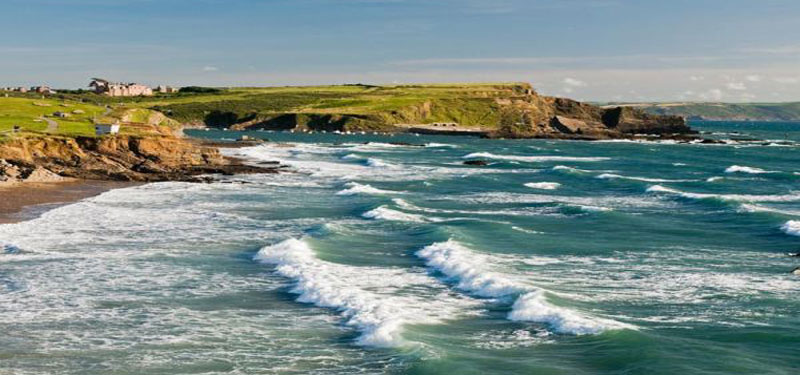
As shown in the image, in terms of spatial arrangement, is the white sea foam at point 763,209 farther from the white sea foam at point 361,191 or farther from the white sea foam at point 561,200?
the white sea foam at point 361,191

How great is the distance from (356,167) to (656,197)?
3346 centimetres

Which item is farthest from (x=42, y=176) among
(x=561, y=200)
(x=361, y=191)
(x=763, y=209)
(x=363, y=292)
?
(x=763, y=209)

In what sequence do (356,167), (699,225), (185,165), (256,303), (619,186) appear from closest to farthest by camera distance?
1. (256,303)
2. (699,225)
3. (619,186)
4. (185,165)
5. (356,167)

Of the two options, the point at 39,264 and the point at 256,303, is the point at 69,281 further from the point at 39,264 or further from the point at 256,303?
the point at 256,303

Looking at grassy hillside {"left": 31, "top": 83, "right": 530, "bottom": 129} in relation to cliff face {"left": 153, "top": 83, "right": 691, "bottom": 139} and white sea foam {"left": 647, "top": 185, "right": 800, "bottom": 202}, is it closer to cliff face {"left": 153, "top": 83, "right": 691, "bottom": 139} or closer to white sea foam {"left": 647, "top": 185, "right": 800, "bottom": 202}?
cliff face {"left": 153, "top": 83, "right": 691, "bottom": 139}

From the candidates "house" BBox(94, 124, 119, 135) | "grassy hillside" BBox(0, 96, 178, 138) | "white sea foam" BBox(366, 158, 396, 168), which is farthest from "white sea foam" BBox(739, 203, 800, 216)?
"grassy hillside" BBox(0, 96, 178, 138)

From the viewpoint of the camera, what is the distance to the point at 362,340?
868 inches

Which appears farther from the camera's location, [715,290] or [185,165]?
[185,165]

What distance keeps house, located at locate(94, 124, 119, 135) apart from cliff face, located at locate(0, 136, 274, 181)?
1.79 m

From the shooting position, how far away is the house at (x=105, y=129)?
70.1m

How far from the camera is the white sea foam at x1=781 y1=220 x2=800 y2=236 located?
4044 cm

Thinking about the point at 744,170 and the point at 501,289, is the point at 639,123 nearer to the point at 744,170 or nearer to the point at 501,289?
the point at 744,170

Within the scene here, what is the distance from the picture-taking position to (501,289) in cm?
2758

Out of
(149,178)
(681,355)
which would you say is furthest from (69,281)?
(149,178)
